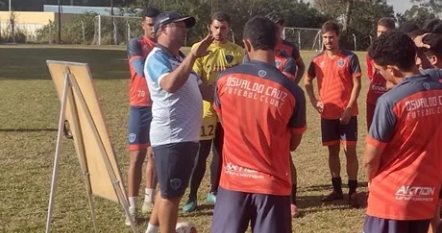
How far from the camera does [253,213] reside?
488 centimetres

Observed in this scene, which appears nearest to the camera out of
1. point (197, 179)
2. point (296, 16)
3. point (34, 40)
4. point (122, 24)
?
point (197, 179)

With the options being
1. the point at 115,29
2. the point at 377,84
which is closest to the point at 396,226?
the point at 377,84

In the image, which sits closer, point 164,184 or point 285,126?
point 285,126

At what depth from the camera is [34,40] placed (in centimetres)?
6106

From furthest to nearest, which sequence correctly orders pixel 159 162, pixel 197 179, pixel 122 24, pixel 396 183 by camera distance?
pixel 122 24 < pixel 197 179 < pixel 159 162 < pixel 396 183

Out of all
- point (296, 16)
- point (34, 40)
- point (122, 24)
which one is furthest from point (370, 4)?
point (34, 40)

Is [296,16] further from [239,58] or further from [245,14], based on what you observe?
[239,58]

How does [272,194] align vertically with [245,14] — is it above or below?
above

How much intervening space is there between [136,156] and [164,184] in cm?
165

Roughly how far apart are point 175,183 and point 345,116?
9.48ft

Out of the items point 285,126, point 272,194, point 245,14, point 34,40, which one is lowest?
point 34,40

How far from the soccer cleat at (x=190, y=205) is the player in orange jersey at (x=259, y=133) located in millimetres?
2950

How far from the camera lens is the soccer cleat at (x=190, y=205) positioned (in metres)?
7.86

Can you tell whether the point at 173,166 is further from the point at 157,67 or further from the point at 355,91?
the point at 355,91
